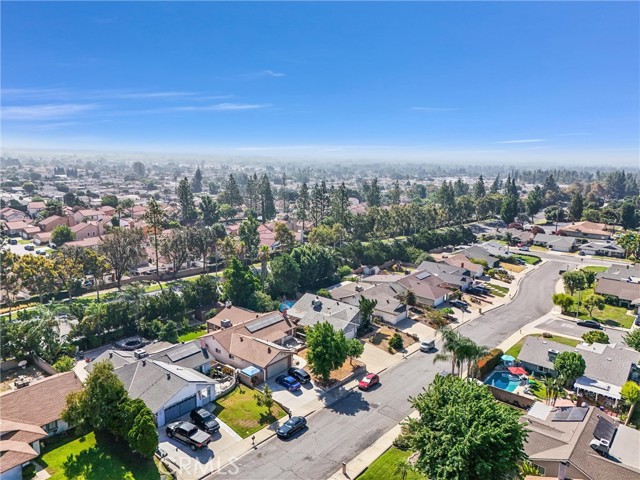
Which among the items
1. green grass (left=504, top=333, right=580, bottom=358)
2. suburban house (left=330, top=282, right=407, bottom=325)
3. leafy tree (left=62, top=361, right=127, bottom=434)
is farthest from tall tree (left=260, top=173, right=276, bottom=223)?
leafy tree (left=62, top=361, right=127, bottom=434)

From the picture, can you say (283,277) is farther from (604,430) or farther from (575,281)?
(575,281)

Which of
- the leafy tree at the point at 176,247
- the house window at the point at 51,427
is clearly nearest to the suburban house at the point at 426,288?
the leafy tree at the point at 176,247

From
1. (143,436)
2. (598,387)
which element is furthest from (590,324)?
(143,436)

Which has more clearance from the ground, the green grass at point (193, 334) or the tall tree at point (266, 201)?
the tall tree at point (266, 201)

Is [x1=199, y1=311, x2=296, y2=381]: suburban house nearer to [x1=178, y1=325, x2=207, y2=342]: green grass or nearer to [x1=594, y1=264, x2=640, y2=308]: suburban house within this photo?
[x1=178, y1=325, x2=207, y2=342]: green grass

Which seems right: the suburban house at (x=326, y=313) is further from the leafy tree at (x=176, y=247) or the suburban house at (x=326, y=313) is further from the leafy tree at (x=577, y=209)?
the leafy tree at (x=577, y=209)

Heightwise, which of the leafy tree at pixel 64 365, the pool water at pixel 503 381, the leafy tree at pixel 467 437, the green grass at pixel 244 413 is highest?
the leafy tree at pixel 467 437
